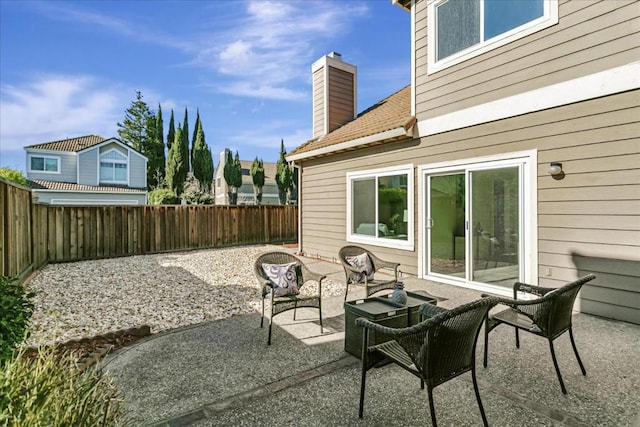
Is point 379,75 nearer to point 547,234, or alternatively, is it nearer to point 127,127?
point 547,234

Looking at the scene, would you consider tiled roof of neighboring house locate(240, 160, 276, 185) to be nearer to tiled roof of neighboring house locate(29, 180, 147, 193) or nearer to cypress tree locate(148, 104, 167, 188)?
cypress tree locate(148, 104, 167, 188)

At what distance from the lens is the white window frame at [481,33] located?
4277 millimetres

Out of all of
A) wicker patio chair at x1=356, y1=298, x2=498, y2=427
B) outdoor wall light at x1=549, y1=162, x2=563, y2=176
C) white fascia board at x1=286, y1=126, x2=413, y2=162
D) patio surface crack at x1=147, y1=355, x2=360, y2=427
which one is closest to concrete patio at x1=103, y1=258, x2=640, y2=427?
patio surface crack at x1=147, y1=355, x2=360, y2=427

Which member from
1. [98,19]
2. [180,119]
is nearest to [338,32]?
[98,19]

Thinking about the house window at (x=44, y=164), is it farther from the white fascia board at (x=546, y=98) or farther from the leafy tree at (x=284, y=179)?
the white fascia board at (x=546, y=98)

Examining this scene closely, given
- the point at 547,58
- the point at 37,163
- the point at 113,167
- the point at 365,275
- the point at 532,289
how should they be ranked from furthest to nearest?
1. the point at 113,167
2. the point at 37,163
3. the point at 365,275
4. the point at 547,58
5. the point at 532,289

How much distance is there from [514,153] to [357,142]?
316 cm

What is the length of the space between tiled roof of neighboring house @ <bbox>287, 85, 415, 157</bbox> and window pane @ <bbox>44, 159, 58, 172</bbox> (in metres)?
17.9

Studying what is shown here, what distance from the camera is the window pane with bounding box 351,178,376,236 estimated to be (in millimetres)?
7045

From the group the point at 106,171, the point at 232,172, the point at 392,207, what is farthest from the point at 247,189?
the point at 392,207

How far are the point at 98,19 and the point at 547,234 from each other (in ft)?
37.3

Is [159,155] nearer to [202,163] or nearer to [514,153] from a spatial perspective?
[202,163]

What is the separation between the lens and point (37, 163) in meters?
18.8

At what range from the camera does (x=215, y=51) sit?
10.9m
